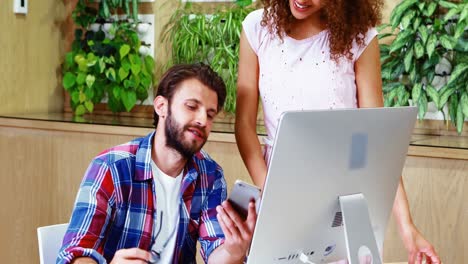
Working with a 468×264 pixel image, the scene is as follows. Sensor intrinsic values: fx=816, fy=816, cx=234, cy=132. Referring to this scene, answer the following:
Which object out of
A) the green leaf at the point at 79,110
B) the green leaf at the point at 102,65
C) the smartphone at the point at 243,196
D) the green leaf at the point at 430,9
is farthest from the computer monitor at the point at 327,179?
the green leaf at the point at 79,110

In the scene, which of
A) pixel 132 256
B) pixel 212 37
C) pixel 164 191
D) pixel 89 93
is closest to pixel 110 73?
pixel 89 93

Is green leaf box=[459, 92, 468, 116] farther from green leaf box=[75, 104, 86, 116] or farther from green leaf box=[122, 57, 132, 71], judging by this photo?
green leaf box=[75, 104, 86, 116]

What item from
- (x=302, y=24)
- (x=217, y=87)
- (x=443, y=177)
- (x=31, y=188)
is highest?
(x=302, y=24)

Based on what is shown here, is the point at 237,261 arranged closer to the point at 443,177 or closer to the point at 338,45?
the point at 338,45

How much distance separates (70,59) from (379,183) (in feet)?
9.63

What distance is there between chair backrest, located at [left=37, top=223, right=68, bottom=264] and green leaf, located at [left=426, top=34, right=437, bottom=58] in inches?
76.2

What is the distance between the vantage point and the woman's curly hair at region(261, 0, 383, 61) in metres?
2.26

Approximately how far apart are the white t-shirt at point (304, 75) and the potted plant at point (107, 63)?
6.71ft

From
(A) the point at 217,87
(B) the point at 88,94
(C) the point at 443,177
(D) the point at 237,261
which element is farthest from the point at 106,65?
(D) the point at 237,261

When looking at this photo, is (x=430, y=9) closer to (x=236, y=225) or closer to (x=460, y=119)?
(x=460, y=119)

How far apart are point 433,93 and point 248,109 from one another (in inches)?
60.3

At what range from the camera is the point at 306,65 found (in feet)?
7.57

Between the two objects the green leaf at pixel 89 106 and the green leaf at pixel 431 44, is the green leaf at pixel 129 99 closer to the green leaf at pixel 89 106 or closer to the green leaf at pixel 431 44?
the green leaf at pixel 89 106

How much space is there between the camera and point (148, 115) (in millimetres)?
4445
